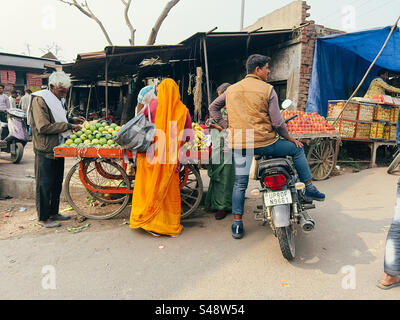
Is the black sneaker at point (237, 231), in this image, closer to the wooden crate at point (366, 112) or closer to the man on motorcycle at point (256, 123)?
the man on motorcycle at point (256, 123)

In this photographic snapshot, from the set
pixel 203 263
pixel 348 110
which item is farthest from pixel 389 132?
pixel 203 263

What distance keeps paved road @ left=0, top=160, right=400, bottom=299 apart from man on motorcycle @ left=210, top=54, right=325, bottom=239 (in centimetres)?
74

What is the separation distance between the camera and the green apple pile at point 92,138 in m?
3.89

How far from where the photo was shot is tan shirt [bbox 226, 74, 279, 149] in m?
3.19

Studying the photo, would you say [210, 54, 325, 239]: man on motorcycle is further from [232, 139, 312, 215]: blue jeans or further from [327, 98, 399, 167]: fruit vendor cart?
[327, 98, 399, 167]: fruit vendor cart

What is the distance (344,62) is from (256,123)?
7.04 metres

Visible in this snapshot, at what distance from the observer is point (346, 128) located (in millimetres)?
7129

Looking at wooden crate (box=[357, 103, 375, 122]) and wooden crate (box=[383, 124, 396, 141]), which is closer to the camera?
wooden crate (box=[357, 103, 375, 122])

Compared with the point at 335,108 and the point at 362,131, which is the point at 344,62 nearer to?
the point at 335,108

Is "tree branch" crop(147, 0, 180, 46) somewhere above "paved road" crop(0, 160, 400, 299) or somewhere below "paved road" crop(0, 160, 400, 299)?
above

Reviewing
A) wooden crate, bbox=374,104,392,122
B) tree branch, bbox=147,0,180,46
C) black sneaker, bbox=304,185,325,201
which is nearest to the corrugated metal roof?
tree branch, bbox=147,0,180,46

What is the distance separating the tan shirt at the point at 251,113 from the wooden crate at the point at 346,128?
176 inches

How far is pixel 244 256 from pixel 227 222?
102 cm

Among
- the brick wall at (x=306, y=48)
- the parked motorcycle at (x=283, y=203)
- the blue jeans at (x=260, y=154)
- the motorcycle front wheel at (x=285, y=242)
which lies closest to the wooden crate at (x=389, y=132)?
the brick wall at (x=306, y=48)
